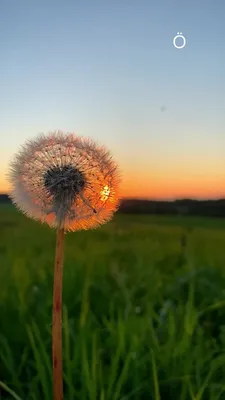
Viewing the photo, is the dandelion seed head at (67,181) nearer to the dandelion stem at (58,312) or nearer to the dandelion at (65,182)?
the dandelion at (65,182)

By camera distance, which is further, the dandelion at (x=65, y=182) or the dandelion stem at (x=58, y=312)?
the dandelion at (x=65, y=182)

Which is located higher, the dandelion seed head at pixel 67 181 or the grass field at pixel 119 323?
the dandelion seed head at pixel 67 181

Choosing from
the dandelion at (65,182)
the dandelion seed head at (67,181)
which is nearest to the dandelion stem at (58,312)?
the dandelion at (65,182)

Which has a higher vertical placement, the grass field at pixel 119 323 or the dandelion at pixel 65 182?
the dandelion at pixel 65 182

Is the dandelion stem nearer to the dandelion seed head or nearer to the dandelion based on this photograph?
the dandelion

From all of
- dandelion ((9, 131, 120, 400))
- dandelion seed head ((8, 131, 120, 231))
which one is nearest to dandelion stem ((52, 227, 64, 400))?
dandelion ((9, 131, 120, 400))

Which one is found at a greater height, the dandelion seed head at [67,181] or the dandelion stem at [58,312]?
the dandelion seed head at [67,181]

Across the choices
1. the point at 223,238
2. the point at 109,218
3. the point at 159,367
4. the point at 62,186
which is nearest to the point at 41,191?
the point at 62,186

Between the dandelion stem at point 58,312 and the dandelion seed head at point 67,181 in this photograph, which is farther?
the dandelion seed head at point 67,181
